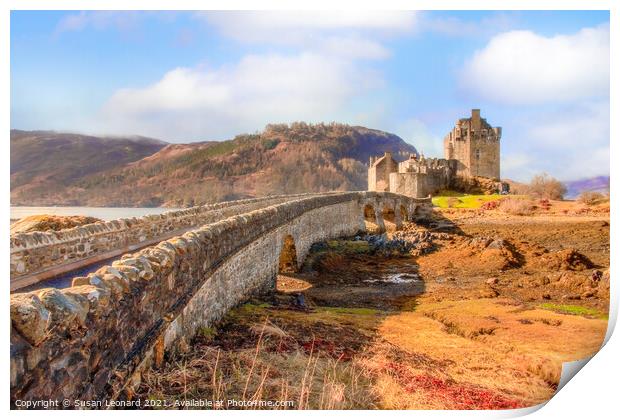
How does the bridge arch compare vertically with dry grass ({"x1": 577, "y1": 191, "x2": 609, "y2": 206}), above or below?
below

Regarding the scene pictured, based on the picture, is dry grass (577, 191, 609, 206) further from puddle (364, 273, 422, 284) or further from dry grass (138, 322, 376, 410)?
dry grass (138, 322, 376, 410)

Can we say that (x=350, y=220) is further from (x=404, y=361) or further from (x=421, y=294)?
(x=404, y=361)

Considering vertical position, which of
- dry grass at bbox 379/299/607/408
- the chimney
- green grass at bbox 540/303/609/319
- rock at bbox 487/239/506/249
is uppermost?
the chimney

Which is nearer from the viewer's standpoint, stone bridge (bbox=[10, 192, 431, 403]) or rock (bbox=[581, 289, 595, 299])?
stone bridge (bbox=[10, 192, 431, 403])

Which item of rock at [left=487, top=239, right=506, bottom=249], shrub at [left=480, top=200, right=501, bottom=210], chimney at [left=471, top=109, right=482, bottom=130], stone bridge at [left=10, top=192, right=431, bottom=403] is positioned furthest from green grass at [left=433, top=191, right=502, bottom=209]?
stone bridge at [left=10, top=192, right=431, bottom=403]

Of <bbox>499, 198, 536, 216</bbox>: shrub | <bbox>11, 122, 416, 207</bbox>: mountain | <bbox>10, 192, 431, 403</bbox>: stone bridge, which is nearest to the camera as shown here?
<bbox>10, 192, 431, 403</bbox>: stone bridge

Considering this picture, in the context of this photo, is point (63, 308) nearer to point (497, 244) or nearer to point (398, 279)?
point (398, 279)

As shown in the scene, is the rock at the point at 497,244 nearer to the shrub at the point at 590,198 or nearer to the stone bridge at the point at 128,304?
the shrub at the point at 590,198

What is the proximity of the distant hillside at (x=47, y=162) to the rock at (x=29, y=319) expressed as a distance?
12.2 feet

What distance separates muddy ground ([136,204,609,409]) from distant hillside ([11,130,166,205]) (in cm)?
388

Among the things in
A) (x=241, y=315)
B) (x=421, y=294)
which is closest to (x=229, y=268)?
(x=241, y=315)

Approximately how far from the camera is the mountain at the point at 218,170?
469 inches

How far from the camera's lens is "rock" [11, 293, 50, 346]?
2.98 metres

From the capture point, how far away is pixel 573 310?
11555mm
